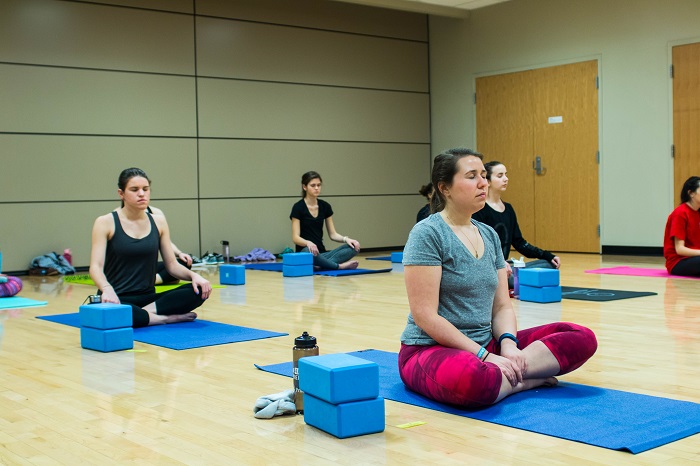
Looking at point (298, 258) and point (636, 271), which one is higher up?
point (298, 258)

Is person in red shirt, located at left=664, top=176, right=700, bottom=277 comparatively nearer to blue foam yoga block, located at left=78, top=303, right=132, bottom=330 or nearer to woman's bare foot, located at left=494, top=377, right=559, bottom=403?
woman's bare foot, located at left=494, top=377, right=559, bottom=403

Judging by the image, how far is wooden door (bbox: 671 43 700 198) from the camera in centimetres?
842

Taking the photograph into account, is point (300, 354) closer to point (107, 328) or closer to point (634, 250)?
point (107, 328)

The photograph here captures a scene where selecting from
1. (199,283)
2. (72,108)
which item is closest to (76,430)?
(199,283)

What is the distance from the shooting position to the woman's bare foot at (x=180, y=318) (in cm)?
470

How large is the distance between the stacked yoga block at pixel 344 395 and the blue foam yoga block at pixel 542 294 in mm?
3034

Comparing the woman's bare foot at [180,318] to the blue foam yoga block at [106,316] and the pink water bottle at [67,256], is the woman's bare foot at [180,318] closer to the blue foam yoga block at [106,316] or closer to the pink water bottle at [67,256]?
the blue foam yoga block at [106,316]

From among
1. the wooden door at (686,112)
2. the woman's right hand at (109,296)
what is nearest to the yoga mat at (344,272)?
the wooden door at (686,112)

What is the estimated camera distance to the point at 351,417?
94.5 inches

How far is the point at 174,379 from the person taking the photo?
3256mm

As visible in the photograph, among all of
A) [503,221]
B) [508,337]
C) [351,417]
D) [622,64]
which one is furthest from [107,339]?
[622,64]

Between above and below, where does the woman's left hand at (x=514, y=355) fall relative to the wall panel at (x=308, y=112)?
below

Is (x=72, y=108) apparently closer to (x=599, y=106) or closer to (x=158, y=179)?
(x=158, y=179)

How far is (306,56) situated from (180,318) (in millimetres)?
5946
